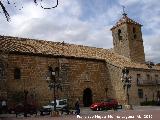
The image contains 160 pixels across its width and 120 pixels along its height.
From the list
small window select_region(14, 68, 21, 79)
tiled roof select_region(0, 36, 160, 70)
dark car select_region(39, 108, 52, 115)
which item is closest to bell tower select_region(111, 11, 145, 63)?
tiled roof select_region(0, 36, 160, 70)

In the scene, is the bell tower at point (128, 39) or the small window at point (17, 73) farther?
the bell tower at point (128, 39)

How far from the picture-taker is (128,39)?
4891cm

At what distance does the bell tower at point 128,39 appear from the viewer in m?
49.1

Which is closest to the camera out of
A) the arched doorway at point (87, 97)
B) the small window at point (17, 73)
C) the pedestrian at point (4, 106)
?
the pedestrian at point (4, 106)

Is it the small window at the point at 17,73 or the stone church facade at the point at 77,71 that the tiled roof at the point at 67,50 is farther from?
the small window at the point at 17,73

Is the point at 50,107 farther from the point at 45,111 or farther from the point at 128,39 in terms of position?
the point at 128,39

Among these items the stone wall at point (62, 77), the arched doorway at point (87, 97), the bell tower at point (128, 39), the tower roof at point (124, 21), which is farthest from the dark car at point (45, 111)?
the tower roof at point (124, 21)

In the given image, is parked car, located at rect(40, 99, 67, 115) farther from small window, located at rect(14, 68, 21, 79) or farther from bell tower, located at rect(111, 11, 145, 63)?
bell tower, located at rect(111, 11, 145, 63)

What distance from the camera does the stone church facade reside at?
33531mm

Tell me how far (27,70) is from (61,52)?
5953 mm

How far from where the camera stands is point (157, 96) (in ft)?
148

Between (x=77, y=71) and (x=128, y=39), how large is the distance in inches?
567

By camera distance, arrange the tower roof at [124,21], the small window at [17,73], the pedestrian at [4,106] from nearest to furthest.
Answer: the pedestrian at [4,106], the small window at [17,73], the tower roof at [124,21]

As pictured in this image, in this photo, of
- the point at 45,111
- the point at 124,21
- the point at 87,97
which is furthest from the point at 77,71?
the point at 124,21
